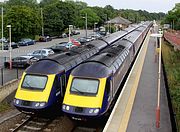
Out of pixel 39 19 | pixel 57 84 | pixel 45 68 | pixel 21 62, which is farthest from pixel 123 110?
pixel 39 19

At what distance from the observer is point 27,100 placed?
15.2 metres

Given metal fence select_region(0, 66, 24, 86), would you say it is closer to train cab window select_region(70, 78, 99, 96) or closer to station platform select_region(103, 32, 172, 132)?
station platform select_region(103, 32, 172, 132)

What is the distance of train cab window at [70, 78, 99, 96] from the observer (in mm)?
14274

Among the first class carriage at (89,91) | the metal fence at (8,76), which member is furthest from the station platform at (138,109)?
the metal fence at (8,76)

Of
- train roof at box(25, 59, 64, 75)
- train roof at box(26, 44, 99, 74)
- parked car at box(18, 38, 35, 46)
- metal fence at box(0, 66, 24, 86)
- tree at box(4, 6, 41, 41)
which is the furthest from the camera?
tree at box(4, 6, 41, 41)

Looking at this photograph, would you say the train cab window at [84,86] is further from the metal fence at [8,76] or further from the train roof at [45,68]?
the metal fence at [8,76]

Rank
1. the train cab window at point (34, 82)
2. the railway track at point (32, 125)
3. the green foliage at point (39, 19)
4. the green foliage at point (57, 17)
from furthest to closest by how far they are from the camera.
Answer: the green foliage at point (57, 17) < the green foliage at point (39, 19) < the railway track at point (32, 125) < the train cab window at point (34, 82)

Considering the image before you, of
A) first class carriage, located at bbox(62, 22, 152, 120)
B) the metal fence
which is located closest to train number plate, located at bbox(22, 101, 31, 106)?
first class carriage, located at bbox(62, 22, 152, 120)

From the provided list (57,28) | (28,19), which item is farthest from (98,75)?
(57,28)

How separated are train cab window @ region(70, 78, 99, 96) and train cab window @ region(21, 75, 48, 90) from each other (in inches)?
67.9

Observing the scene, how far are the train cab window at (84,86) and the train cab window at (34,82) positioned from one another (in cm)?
172

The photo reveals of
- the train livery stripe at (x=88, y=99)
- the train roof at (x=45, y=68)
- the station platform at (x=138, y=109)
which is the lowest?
the station platform at (x=138, y=109)

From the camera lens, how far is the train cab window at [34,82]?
15.5 meters

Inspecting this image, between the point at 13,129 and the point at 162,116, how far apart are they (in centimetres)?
748
